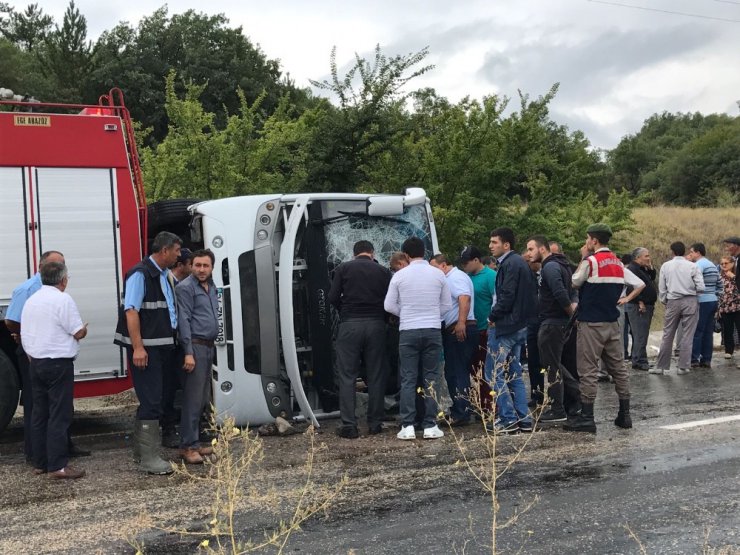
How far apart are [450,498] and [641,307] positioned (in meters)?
7.43

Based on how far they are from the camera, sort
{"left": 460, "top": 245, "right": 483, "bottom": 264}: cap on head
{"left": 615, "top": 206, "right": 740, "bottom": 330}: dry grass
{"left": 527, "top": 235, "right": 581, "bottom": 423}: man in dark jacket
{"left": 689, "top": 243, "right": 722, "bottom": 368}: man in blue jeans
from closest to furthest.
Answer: {"left": 527, "top": 235, "right": 581, "bottom": 423}: man in dark jacket, {"left": 460, "top": 245, "right": 483, "bottom": 264}: cap on head, {"left": 689, "top": 243, "right": 722, "bottom": 368}: man in blue jeans, {"left": 615, "top": 206, "right": 740, "bottom": 330}: dry grass

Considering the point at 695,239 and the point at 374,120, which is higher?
the point at 374,120

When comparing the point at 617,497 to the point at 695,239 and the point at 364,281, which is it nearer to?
the point at 364,281

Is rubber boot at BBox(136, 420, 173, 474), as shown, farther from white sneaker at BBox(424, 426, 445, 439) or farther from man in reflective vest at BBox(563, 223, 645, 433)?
man in reflective vest at BBox(563, 223, 645, 433)

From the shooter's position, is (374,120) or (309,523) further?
(374,120)

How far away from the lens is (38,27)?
2292 inches

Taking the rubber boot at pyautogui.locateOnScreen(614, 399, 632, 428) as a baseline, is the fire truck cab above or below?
above

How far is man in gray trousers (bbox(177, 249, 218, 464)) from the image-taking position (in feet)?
24.3

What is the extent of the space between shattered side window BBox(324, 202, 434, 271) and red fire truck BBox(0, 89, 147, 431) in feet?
5.91

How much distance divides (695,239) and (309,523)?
2818 cm

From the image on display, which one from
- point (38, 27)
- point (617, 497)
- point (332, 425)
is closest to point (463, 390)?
point (332, 425)

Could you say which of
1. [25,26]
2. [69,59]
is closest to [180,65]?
[69,59]

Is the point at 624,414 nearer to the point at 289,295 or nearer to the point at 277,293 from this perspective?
the point at 289,295

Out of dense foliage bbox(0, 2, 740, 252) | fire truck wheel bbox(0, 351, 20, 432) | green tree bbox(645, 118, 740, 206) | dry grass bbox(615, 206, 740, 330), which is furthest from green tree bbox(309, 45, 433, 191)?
green tree bbox(645, 118, 740, 206)
